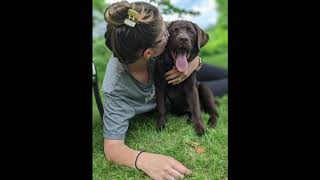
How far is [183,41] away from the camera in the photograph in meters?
2.20

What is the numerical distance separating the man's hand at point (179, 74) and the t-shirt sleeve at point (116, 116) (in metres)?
0.21

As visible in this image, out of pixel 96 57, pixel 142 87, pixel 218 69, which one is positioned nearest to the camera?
pixel 142 87

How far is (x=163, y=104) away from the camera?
235 cm

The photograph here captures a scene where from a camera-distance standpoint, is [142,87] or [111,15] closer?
[111,15]

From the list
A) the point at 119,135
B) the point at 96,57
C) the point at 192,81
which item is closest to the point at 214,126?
the point at 192,81

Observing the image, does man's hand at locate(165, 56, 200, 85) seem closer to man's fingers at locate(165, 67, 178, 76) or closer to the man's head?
man's fingers at locate(165, 67, 178, 76)

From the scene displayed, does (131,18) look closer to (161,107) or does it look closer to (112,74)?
(112,74)

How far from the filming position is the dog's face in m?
2.21

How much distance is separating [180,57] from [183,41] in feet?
0.24

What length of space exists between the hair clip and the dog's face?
158 millimetres

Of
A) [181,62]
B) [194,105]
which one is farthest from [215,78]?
[181,62]
